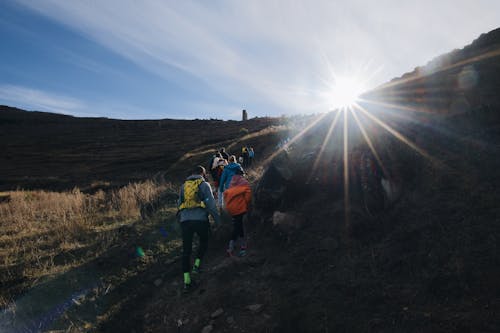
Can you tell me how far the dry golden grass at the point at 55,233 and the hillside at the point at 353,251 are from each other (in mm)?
479

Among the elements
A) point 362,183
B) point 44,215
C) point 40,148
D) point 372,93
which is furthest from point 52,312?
point 40,148

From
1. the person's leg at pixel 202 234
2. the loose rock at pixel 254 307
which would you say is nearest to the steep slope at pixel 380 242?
the loose rock at pixel 254 307

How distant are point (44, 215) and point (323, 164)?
9.48 metres

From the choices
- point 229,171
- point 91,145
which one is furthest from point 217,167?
point 91,145

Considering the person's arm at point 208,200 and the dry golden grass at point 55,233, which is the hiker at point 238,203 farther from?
the dry golden grass at point 55,233

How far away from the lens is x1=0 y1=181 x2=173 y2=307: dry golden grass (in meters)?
6.74

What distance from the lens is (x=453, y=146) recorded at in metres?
6.21

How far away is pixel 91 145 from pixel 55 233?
40202mm

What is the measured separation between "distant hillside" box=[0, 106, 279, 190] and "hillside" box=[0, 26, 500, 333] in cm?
1854

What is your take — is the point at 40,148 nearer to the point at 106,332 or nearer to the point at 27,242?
the point at 27,242

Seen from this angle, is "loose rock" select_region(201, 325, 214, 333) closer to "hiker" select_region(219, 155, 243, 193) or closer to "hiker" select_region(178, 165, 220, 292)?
"hiker" select_region(178, 165, 220, 292)

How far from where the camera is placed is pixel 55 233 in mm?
8914

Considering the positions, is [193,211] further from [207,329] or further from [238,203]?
[207,329]

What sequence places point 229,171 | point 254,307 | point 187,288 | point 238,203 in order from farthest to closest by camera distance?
point 229,171 < point 238,203 < point 187,288 < point 254,307
